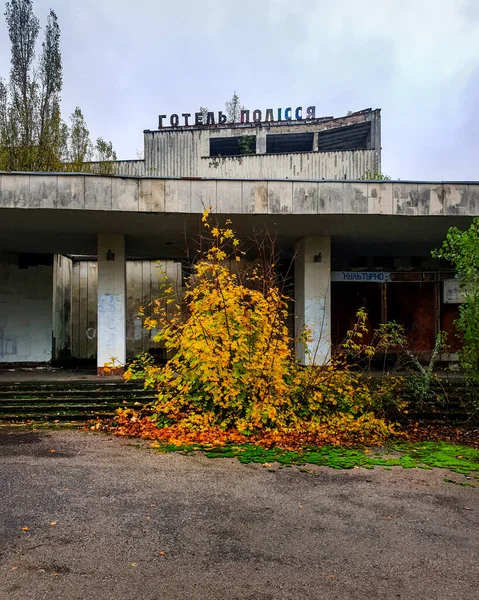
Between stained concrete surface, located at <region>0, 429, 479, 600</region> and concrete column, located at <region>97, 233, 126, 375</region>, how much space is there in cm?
499

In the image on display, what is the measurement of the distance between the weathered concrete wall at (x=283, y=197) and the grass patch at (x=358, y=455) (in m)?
4.31

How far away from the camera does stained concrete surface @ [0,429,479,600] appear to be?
3.44 meters

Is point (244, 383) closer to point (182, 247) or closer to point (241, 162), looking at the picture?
point (182, 247)

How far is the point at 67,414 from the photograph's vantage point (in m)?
9.14

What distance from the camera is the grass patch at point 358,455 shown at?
6.62 metres

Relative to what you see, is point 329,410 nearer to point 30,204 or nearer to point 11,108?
point 30,204

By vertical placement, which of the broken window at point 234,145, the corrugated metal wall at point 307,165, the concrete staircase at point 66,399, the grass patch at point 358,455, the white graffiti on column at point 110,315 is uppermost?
the broken window at point 234,145

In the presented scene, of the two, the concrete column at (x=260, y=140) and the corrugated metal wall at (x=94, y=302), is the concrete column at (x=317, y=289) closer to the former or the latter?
the corrugated metal wall at (x=94, y=302)

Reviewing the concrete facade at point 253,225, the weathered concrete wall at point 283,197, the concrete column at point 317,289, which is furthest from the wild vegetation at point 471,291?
the concrete column at point 317,289

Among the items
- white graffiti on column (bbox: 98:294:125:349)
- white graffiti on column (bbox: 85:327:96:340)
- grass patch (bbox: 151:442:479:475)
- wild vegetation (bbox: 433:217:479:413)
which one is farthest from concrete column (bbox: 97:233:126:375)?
wild vegetation (bbox: 433:217:479:413)

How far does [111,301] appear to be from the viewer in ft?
38.3

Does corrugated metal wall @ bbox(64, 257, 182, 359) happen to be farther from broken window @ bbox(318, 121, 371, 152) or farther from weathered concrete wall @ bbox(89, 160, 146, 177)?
broken window @ bbox(318, 121, 371, 152)

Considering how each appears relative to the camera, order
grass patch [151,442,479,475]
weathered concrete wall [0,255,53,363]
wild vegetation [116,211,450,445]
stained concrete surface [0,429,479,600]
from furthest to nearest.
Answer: weathered concrete wall [0,255,53,363], wild vegetation [116,211,450,445], grass patch [151,442,479,475], stained concrete surface [0,429,479,600]

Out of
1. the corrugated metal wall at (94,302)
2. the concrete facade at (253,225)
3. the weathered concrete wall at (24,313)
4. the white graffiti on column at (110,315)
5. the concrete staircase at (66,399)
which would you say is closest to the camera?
the concrete staircase at (66,399)
